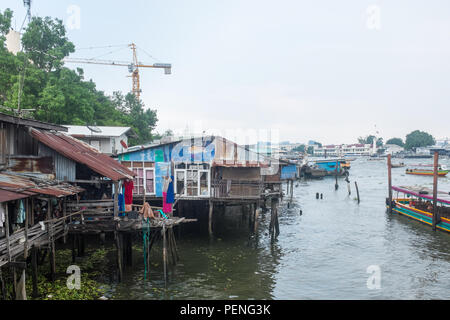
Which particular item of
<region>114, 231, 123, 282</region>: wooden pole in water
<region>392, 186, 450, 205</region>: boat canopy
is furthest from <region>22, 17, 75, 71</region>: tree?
<region>392, 186, 450, 205</region>: boat canopy

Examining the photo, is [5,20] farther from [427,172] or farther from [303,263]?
[427,172]

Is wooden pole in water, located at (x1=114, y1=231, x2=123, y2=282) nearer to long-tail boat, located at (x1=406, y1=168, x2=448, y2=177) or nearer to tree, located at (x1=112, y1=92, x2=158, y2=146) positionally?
tree, located at (x1=112, y1=92, x2=158, y2=146)

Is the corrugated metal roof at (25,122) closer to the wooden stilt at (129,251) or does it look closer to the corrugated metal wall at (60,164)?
the corrugated metal wall at (60,164)

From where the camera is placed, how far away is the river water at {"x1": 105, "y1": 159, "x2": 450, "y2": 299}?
16953mm

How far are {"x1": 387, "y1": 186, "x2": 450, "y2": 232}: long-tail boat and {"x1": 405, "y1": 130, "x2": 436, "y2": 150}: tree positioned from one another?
538ft

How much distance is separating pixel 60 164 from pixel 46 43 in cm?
2852

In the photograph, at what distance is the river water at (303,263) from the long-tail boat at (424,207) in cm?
75

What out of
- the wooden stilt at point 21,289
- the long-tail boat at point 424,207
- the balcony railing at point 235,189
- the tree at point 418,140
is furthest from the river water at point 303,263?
the tree at point 418,140

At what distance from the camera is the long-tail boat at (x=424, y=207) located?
28.7 m
